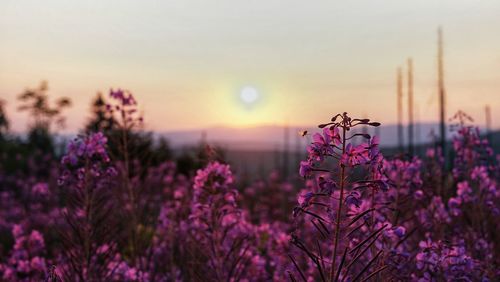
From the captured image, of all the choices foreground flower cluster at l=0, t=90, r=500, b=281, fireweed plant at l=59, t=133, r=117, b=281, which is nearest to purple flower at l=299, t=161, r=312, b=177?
foreground flower cluster at l=0, t=90, r=500, b=281

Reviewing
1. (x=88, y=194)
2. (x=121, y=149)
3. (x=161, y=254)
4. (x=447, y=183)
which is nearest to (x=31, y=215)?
(x=161, y=254)

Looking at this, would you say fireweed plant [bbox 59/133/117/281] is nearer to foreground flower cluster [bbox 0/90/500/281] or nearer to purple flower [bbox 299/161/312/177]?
foreground flower cluster [bbox 0/90/500/281]

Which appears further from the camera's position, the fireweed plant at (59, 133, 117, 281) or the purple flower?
the fireweed plant at (59, 133, 117, 281)

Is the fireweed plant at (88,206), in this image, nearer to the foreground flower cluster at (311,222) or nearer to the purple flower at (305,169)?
the foreground flower cluster at (311,222)

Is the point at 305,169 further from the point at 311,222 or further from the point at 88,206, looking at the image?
the point at 88,206

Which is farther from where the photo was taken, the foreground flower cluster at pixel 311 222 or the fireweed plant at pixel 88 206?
the fireweed plant at pixel 88 206

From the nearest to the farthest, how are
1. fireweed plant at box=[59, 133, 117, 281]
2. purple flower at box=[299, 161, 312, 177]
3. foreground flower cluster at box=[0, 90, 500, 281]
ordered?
purple flower at box=[299, 161, 312, 177]
foreground flower cluster at box=[0, 90, 500, 281]
fireweed plant at box=[59, 133, 117, 281]

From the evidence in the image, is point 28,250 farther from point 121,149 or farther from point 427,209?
point 427,209

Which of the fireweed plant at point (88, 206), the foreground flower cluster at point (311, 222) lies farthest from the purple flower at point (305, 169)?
the fireweed plant at point (88, 206)

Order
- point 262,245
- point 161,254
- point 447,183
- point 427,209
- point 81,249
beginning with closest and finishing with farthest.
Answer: point 81,249 → point 427,209 → point 447,183 → point 161,254 → point 262,245

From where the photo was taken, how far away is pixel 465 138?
701 cm

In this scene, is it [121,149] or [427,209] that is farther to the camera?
[121,149]

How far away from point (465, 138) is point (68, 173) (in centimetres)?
414

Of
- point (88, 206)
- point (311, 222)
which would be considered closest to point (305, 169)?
point (311, 222)
